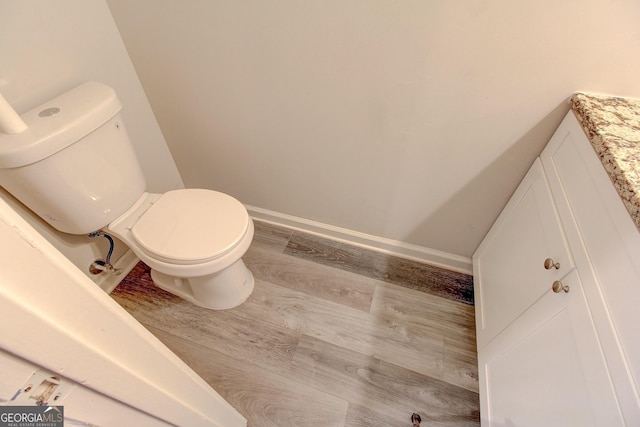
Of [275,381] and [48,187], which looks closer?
[48,187]

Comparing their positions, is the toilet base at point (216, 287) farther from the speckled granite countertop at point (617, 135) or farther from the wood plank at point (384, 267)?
the speckled granite countertop at point (617, 135)

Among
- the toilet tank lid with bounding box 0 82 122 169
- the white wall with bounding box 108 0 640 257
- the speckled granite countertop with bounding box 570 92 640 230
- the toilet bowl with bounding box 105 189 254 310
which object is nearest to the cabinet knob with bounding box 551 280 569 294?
the speckled granite countertop with bounding box 570 92 640 230

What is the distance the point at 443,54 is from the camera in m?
0.91

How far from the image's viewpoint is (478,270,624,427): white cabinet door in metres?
0.59

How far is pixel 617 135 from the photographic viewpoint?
71cm

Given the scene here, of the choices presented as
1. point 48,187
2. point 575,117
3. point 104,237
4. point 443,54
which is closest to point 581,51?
point 575,117

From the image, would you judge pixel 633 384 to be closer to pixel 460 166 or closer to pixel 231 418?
pixel 460 166

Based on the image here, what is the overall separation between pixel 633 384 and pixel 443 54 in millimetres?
889

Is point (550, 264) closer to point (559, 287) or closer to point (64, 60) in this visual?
point (559, 287)

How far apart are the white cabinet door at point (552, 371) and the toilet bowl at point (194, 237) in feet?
3.10

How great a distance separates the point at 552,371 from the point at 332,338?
77 centimetres

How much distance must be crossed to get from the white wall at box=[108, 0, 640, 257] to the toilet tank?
36 cm

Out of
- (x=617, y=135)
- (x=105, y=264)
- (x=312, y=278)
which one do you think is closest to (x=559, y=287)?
(x=617, y=135)

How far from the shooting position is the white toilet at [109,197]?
89cm
